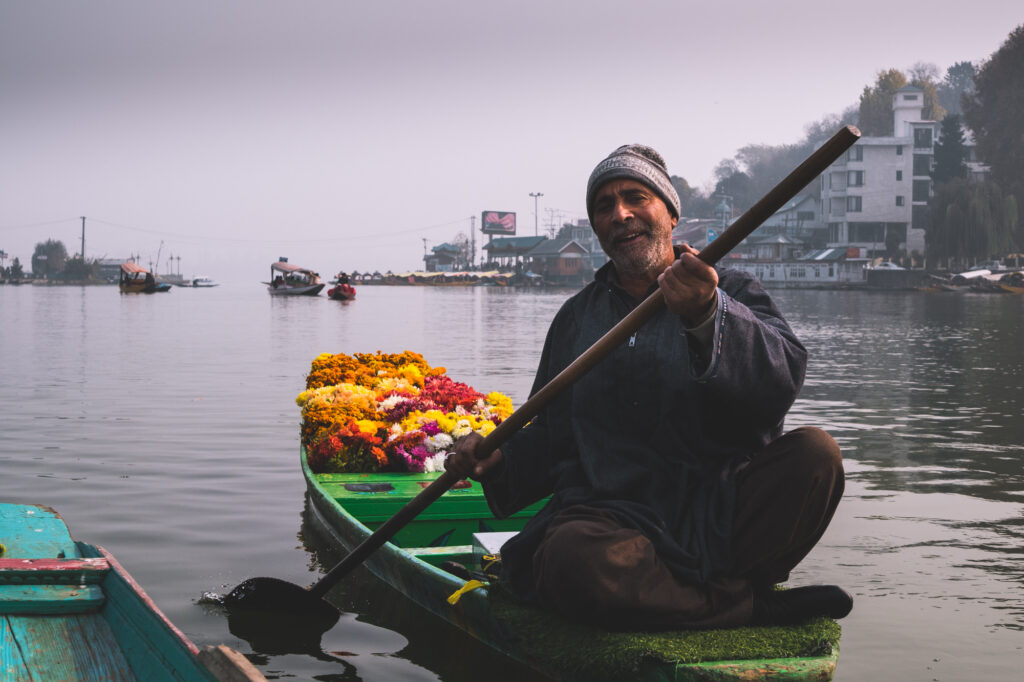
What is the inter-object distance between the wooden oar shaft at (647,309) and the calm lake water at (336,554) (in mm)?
1385

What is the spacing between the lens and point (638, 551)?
3469 millimetres

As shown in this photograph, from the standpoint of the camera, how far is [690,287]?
10.6ft

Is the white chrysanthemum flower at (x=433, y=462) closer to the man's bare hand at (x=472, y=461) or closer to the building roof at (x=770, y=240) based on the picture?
the man's bare hand at (x=472, y=461)

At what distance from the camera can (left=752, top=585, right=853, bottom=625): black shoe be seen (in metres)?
3.64

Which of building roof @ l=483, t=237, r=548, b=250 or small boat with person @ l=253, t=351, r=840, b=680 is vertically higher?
building roof @ l=483, t=237, r=548, b=250

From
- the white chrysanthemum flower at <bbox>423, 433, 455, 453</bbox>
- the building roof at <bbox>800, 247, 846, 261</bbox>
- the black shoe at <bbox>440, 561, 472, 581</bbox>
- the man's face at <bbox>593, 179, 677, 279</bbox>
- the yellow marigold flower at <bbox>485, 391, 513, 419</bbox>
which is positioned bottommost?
the black shoe at <bbox>440, 561, 472, 581</bbox>

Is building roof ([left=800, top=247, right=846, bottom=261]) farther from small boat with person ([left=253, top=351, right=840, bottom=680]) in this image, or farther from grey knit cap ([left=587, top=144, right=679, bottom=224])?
grey knit cap ([left=587, top=144, right=679, bottom=224])

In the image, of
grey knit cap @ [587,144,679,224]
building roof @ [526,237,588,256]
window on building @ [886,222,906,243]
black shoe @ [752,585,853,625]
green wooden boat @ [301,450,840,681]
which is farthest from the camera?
building roof @ [526,237,588,256]

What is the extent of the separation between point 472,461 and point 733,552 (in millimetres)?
1077

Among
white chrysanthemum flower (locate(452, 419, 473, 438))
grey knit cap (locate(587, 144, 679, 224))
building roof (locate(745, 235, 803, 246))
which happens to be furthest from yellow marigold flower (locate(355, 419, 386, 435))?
building roof (locate(745, 235, 803, 246))

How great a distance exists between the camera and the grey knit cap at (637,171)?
382cm

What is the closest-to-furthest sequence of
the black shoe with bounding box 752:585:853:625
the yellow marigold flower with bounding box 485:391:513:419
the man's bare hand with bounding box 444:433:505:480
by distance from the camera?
the black shoe with bounding box 752:585:853:625 < the man's bare hand with bounding box 444:433:505:480 < the yellow marigold flower with bounding box 485:391:513:419

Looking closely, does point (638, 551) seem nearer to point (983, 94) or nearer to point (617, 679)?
point (617, 679)

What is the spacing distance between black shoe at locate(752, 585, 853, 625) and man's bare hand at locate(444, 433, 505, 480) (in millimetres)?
1119
